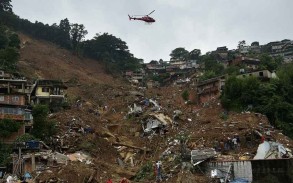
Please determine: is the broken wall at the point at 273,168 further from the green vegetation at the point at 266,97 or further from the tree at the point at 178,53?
the tree at the point at 178,53

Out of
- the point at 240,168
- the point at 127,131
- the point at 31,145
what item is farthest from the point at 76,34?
the point at 240,168

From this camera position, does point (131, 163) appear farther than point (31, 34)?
No

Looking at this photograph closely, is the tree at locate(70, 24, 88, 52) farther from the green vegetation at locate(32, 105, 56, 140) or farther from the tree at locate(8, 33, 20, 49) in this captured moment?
the green vegetation at locate(32, 105, 56, 140)

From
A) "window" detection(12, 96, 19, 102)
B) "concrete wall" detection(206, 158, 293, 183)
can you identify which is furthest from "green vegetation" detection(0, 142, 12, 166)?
"concrete wall" detection(206, 158, 293, 183)

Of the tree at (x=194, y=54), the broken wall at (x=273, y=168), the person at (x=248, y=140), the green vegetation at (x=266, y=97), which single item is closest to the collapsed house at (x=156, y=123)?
the green vegetation at (x=266, y=97)

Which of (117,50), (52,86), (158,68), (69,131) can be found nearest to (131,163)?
(69,131)

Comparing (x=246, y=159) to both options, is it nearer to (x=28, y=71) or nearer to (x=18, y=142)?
(x=18, y=142)

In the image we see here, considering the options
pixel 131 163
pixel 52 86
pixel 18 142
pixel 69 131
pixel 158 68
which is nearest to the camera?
pixel 18 142
